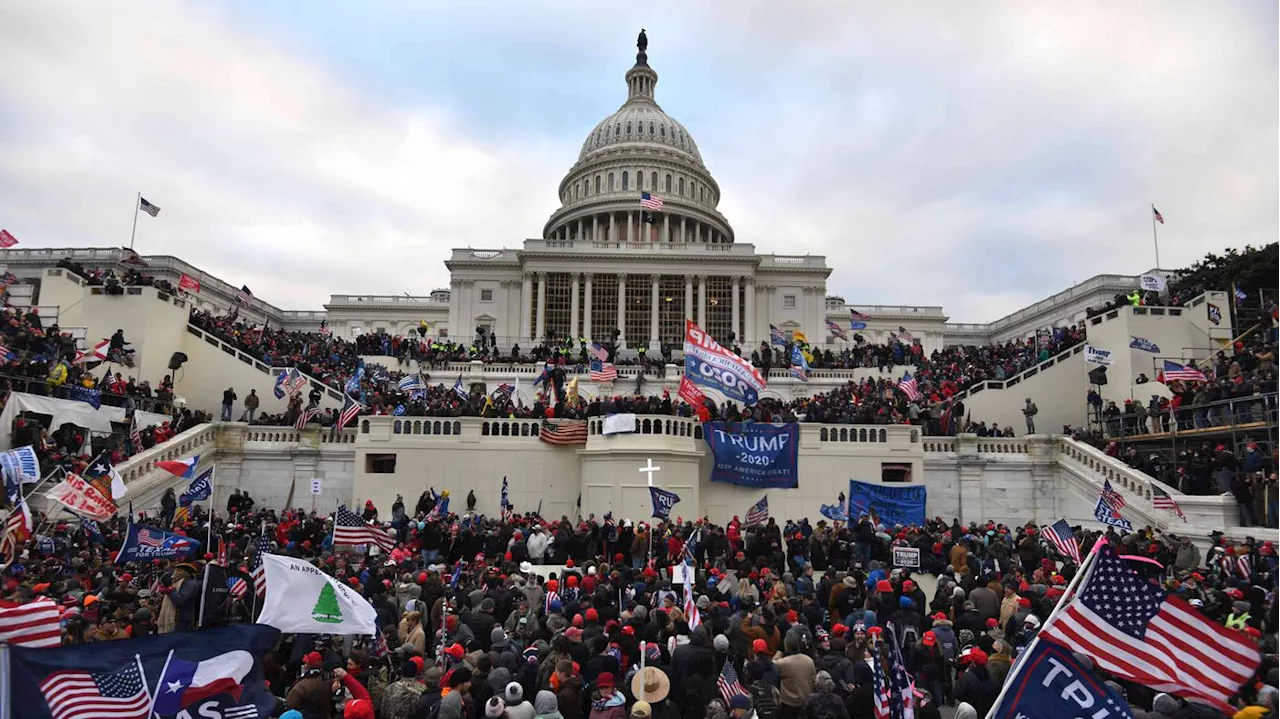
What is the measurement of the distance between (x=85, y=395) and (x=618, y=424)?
18156 millimetres

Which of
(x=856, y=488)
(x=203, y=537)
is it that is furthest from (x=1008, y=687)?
(x=203, y=537)

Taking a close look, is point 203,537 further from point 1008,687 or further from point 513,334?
point 513,334

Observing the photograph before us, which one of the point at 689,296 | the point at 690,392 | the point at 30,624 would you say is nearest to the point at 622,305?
the point at 689,296

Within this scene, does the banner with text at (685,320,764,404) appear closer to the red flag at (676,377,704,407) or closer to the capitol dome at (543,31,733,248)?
the red flag at (676,377,704,407)

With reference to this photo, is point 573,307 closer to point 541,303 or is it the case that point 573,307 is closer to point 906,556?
point 541,303

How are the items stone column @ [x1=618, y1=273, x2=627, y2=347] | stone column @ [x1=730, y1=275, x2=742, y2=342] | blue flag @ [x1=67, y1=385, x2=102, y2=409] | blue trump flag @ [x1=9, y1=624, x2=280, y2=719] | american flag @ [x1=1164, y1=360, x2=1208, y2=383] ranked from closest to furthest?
blue trump flag @ [x1=9, y1=624, x2=280, y2=719] → blue flag @ [x1=67, y1=385, x2=102, y2=409] → american flag @ [x1=1164, y1=360, x2=1208, y2=383] → stone column @ [x1=618, y1=273, x2=627, y2=347] → stone column @ [x1=730, y1=275, x2=742, y2=342]

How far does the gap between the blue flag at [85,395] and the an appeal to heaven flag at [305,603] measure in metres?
22.3

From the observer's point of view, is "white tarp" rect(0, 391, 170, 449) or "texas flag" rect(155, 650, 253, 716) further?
"white tarp" rect(0, 391, 170, 449)

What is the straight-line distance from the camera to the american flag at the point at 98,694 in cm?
597

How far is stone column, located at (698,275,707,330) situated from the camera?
214 ft

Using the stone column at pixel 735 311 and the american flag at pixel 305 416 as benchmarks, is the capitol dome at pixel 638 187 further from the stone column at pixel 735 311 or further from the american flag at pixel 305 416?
the american flag at pixel 305 416

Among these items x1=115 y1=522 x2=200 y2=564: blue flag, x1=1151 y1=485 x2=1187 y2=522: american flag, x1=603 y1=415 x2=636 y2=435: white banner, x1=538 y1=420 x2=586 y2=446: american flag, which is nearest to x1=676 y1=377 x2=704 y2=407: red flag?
x1=603 y1=415 x2=636 y2=435: white banner

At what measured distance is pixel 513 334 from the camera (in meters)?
67.1

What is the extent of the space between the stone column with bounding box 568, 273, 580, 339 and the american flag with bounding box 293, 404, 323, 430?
3536 cm
